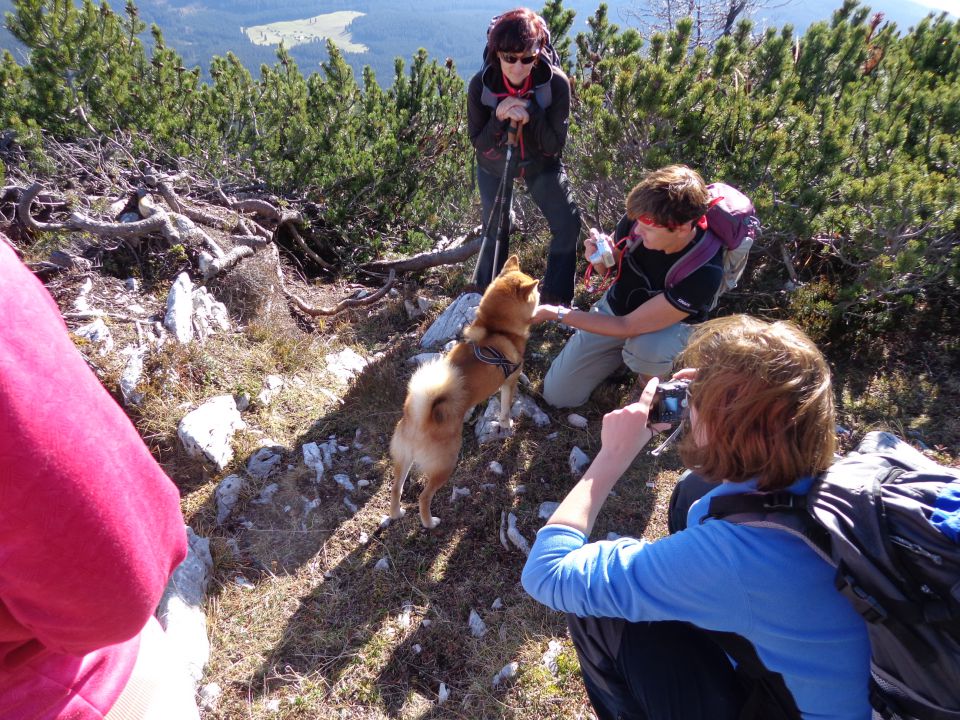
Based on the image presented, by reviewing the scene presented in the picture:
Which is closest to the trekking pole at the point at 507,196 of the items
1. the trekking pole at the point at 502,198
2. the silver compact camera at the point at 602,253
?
the trekking pole at the point at 502,198

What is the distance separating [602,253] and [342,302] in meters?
3.54

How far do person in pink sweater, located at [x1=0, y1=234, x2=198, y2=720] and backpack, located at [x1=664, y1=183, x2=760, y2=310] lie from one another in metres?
3.09

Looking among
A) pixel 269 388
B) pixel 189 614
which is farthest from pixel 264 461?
pixel 189 614

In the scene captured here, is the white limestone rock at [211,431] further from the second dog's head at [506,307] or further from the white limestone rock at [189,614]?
the second dog's head at [506,307]

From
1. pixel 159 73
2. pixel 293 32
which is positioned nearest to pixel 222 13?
pixel 293 32

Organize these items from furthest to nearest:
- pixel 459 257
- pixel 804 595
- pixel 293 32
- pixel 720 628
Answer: pixel 293 32 < pixel 459 257 < pixel 720 628 < pixel 804 595

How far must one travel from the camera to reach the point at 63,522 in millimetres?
896

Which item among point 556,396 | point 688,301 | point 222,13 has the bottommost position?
point 222,13

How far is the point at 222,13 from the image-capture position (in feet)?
533

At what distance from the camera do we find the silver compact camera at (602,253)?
3711 millimetres

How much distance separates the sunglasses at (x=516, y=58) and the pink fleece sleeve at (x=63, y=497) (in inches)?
155

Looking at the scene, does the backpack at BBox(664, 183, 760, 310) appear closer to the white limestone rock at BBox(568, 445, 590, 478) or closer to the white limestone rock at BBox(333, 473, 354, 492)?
the white limestone rock at BBox(568, 445, 590, 478)

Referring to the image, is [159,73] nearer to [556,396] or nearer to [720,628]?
[556,396]

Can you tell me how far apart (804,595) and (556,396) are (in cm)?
309
